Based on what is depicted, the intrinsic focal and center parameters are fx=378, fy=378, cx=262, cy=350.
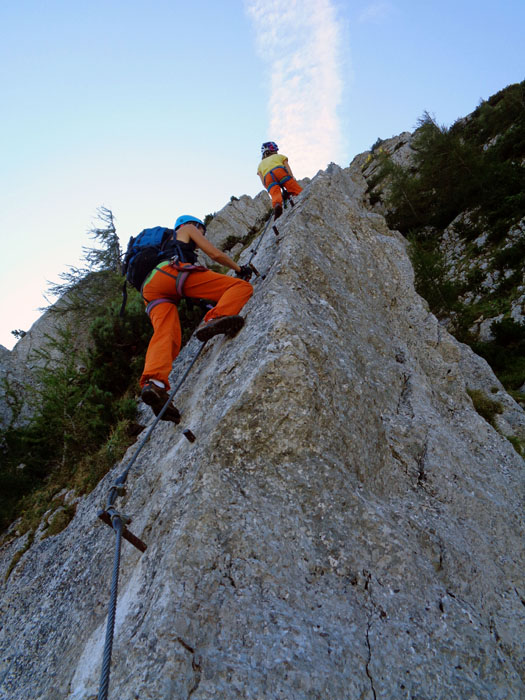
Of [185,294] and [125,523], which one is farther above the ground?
[185,294]

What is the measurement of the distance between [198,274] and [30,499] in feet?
18.6

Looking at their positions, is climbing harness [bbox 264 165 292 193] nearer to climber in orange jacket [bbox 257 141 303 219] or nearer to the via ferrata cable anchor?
climber in orange jacket [bbox 257 141 303 219]

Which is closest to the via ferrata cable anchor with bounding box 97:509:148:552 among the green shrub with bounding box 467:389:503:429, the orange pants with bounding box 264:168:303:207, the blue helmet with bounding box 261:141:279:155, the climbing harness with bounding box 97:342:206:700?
the climbing harness with bounding box 97:342:206:700

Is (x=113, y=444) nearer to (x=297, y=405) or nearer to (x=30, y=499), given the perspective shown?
(x=30, y=499)

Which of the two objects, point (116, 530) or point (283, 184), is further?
point (283, 184)

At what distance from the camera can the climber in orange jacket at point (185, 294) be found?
15.8 ft

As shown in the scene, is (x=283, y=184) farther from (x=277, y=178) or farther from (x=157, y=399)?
(x=157, y=399)

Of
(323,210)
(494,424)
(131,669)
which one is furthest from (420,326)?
(131,669)

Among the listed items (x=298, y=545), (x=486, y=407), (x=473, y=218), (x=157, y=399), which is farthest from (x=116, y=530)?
(x=473, y=218)

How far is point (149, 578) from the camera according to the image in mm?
2762

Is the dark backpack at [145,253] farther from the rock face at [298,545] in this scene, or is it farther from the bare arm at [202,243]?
the rock face at [298,545]

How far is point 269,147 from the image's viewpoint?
10.6m

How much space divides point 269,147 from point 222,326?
312 inches

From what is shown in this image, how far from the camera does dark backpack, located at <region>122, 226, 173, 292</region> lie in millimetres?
5223
